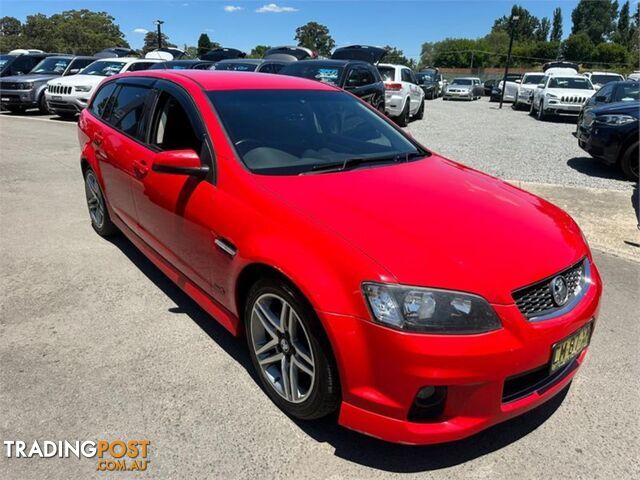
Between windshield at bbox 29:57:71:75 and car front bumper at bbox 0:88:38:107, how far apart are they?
5.70 feet

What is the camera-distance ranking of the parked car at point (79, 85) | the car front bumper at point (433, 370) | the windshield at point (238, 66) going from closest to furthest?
1. the car front bumper at point (433, 370)
2. the parked car at point (79, 85)
3. the windshield at point (238, 66)

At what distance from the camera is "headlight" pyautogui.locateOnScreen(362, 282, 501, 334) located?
1.96 m

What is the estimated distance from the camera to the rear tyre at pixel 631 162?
24.6 feet

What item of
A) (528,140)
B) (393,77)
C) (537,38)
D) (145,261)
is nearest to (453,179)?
(145,261)

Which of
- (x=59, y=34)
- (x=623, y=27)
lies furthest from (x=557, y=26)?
(x=59, y=34)

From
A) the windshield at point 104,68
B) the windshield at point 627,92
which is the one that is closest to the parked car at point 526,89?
the windshield at point 627,92

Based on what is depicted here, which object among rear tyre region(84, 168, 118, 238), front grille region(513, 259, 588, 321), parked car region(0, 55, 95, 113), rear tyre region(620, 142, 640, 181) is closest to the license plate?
front grille region(513, 259, 588, 321)

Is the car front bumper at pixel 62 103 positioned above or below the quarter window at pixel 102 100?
below

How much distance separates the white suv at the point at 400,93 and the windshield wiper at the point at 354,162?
9.42 meters

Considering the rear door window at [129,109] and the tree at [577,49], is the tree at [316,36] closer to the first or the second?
the tree at [577,49]


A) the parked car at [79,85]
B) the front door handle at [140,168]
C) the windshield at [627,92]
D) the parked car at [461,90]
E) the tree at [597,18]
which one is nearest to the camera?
the front door handle at [140,168]

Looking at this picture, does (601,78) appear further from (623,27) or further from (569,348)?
(623,27)

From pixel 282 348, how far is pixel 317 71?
8861 mm

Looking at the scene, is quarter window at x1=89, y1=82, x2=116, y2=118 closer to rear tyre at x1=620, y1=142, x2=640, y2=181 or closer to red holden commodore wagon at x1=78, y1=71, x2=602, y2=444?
red holden commodore wagon at x1=78, y1=71, x2=602, y2=444
